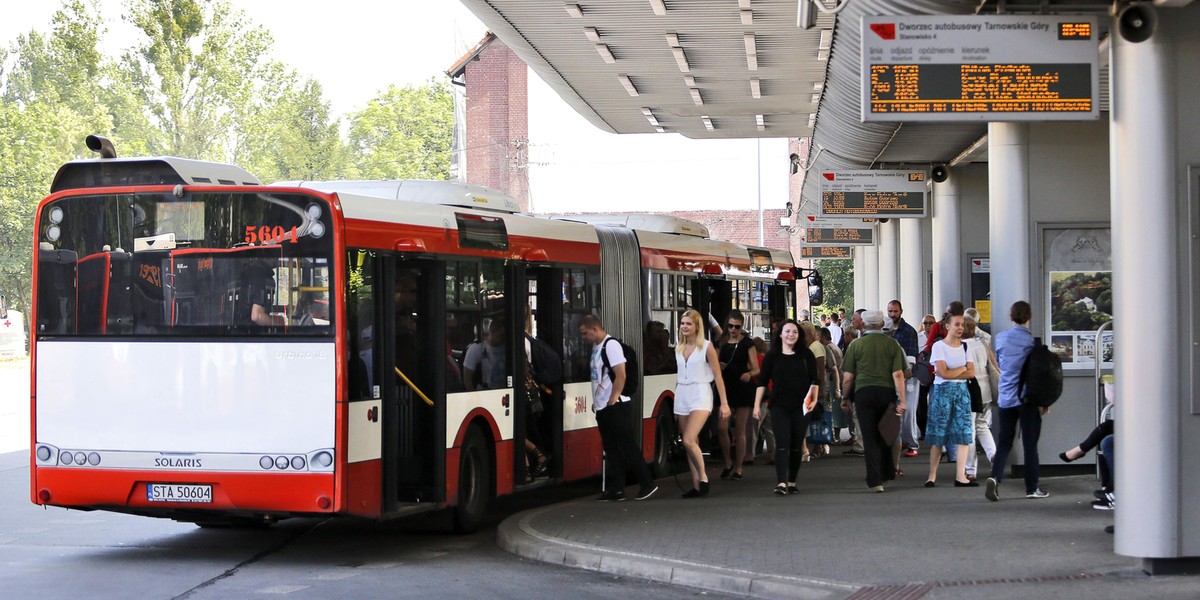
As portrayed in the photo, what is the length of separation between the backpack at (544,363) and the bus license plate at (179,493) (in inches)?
152

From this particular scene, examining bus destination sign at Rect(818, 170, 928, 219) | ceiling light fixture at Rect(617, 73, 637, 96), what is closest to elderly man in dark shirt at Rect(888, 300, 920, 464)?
bus destination sign at Rect(818, 170, 928, 219)

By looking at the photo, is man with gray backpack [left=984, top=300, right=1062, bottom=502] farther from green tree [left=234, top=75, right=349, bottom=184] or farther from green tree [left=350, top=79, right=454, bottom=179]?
green tree [left=350, top=79, right=454, bottom=179]

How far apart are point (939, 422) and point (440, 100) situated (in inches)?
2774

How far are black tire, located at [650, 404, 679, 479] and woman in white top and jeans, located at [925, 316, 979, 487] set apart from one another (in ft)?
10.7

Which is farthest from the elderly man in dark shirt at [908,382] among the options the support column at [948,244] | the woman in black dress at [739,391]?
the support column at [948,244]

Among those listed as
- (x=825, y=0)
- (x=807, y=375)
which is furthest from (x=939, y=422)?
(x=825, y=0)

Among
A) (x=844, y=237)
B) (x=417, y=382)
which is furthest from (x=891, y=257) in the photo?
(x=417, y=382)

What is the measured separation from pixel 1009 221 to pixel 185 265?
898 cm

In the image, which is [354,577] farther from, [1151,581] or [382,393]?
[1151,581]

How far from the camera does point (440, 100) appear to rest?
8300 cm

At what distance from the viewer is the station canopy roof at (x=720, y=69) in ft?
55.5

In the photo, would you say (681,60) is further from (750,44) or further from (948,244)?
(948,244)

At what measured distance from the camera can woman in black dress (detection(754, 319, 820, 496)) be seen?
14320 millimetres

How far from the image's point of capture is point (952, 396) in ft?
47.8
